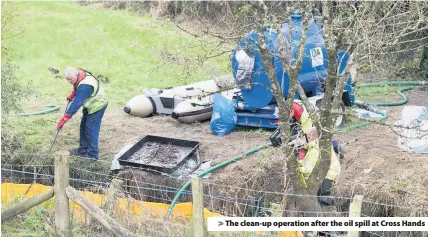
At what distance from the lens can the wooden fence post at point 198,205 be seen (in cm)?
566

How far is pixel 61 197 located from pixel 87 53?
11535 mm

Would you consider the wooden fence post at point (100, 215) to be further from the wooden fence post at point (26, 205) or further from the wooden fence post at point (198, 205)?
the wooden fence post at point (198, 205)

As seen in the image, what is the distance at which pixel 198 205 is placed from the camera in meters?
5.71

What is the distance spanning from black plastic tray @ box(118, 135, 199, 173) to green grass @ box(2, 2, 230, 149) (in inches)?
63.2

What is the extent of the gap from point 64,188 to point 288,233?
2.45 metres

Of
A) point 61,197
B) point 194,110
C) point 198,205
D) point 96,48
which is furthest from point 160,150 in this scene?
point 96,48

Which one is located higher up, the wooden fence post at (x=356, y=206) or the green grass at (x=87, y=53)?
the green grass at (x=87, y=53)

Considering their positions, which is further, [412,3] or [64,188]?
[412,3]

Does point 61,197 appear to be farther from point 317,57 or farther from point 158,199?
point 317,57

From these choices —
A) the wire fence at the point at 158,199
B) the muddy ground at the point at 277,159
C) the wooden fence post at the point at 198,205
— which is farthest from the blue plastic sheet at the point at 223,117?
the wooden fence post at the point at 198,205

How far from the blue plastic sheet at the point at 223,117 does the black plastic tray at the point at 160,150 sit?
77 cm

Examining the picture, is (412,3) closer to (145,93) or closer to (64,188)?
(64,188)

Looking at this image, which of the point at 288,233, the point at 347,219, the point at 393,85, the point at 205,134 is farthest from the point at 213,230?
the point at 393,85

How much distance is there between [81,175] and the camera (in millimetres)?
9453
